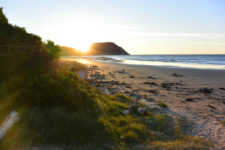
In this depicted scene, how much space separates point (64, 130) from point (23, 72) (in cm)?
305

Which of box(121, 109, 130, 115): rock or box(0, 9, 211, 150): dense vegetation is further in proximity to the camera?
box(121, 109, 130, 115): rock

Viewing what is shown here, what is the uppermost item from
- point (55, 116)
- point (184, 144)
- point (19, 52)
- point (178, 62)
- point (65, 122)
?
point (19, 52)

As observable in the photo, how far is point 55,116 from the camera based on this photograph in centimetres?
501

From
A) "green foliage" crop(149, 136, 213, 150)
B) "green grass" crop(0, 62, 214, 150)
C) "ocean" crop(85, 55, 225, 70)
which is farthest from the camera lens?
"ocean" crop(85, 55, 225, 70)

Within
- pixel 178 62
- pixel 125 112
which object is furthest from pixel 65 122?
pixel 178 62

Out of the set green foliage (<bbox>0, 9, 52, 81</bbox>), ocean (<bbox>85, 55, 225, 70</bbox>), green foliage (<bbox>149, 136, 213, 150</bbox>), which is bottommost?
green foliage (<bbox>149, 136, 213, 150</bbox>)

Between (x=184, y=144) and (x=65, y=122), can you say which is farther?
(x=184, y=144)

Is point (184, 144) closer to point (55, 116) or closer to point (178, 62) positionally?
point (55, 116)

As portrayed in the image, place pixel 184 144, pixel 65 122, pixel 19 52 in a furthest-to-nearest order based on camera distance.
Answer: pixel 19 52, pixel 184 144, pixel 65 122

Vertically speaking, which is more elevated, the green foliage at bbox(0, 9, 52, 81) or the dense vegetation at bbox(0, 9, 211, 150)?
the green foliage at bbox(0, 9, 52, 81)

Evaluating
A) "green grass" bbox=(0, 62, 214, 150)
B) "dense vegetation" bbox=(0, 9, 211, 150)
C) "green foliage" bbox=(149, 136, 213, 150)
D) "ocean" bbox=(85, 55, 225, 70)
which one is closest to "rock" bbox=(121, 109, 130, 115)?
"dense vegetation" bbox=(0, 9, 211, 150)

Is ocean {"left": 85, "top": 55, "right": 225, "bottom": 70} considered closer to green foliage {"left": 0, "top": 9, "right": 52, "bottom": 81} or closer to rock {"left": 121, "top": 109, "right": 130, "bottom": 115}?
rock {"left": 121, "top": 109, "right": 130, "bottom": 115}

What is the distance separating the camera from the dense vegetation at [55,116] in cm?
458

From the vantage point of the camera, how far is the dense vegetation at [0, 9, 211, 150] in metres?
4.58
